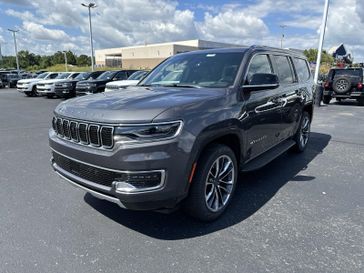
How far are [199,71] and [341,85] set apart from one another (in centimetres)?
1231

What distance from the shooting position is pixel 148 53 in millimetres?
97062

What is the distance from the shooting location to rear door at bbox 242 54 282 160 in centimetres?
375

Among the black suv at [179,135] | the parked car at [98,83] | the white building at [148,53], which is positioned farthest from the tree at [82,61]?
the black suv at [179,135]

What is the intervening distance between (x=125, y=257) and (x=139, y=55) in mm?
102063

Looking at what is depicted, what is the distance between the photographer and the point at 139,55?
328 ft

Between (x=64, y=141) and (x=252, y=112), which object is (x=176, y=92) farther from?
(x=64, y=141)

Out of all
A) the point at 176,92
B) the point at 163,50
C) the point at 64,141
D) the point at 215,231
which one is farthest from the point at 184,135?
the point at 163,50

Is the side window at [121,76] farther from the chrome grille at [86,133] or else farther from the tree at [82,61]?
the tree at [82,61]

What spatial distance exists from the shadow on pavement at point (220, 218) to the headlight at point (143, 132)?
3.65ft

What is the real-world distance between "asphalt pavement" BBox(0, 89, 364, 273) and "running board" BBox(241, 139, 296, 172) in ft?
1.34

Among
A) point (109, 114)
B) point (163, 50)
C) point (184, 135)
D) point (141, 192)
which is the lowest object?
point (141, 192)

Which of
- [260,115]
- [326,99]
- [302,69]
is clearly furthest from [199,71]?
[326,99]

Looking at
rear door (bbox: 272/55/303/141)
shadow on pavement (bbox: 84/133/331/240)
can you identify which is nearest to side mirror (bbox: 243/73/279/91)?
rear door (bbox: 272/55/303/141)

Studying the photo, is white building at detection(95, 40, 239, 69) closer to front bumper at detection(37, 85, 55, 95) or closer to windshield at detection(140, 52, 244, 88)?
front bumper at detection(37, 85, 55, 95)
